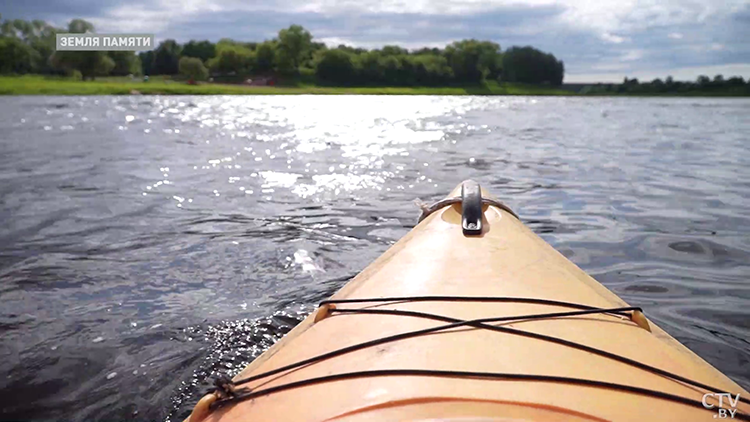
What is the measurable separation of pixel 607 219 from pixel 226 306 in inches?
204

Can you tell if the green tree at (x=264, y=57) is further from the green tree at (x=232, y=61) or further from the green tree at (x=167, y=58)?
the green tree at (x=167, y=58)

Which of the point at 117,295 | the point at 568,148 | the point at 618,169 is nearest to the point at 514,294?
the point at 117,295

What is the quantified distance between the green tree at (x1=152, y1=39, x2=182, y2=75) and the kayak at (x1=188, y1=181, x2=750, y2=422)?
101320 millimetres

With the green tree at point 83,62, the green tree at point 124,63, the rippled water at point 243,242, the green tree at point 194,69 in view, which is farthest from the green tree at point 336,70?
the rippled water at point 243,242

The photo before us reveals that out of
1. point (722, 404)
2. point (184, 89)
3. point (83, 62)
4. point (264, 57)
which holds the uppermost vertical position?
point (264, 57)

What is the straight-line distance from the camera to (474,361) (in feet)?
6.38

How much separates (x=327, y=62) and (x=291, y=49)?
421 inches

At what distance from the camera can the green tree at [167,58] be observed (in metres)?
Result: 96.6

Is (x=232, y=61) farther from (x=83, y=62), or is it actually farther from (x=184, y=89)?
(x=184, y=89)

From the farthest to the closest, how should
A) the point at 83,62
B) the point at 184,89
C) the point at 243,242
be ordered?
the point at 83,62
the point at 184,89
the point at 243,242

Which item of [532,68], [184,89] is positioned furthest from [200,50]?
[532,68]

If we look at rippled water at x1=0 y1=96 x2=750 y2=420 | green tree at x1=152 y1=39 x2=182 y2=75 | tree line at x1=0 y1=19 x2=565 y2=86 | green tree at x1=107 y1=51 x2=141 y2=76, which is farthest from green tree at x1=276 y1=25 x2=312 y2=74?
rippled water at x1=0 y1=96 x2=750 y2=420

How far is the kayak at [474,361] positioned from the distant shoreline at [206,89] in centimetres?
5735

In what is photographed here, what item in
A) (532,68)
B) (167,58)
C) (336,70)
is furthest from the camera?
(532,68)
